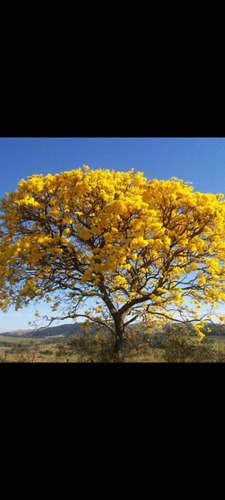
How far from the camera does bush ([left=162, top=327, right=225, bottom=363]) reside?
32.0 feet

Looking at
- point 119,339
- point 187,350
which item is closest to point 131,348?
point 119,339

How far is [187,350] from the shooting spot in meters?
10.3

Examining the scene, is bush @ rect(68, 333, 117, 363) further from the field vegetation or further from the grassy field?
the grassy field

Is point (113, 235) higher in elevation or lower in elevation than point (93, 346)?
higher

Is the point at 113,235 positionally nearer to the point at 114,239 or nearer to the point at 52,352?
the point at 114,239

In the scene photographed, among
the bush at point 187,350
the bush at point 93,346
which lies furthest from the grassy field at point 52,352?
the bush at point 187,350

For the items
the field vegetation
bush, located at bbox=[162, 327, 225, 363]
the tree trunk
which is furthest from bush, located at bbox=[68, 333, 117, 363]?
Result: bush, located at bbox=[162, 327, 225, 363]

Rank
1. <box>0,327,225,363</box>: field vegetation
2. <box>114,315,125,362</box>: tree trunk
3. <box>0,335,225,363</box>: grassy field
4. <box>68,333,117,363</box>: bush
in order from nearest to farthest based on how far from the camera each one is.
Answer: <box>0,335,225,363</box>: grassy field
<box>0,327,225,363</box>: field vegetation
<box>114,315,125,362</box>: tree trunk
<box>68,333,117,363</box>: bush

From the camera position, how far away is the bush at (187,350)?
9.75 metres
